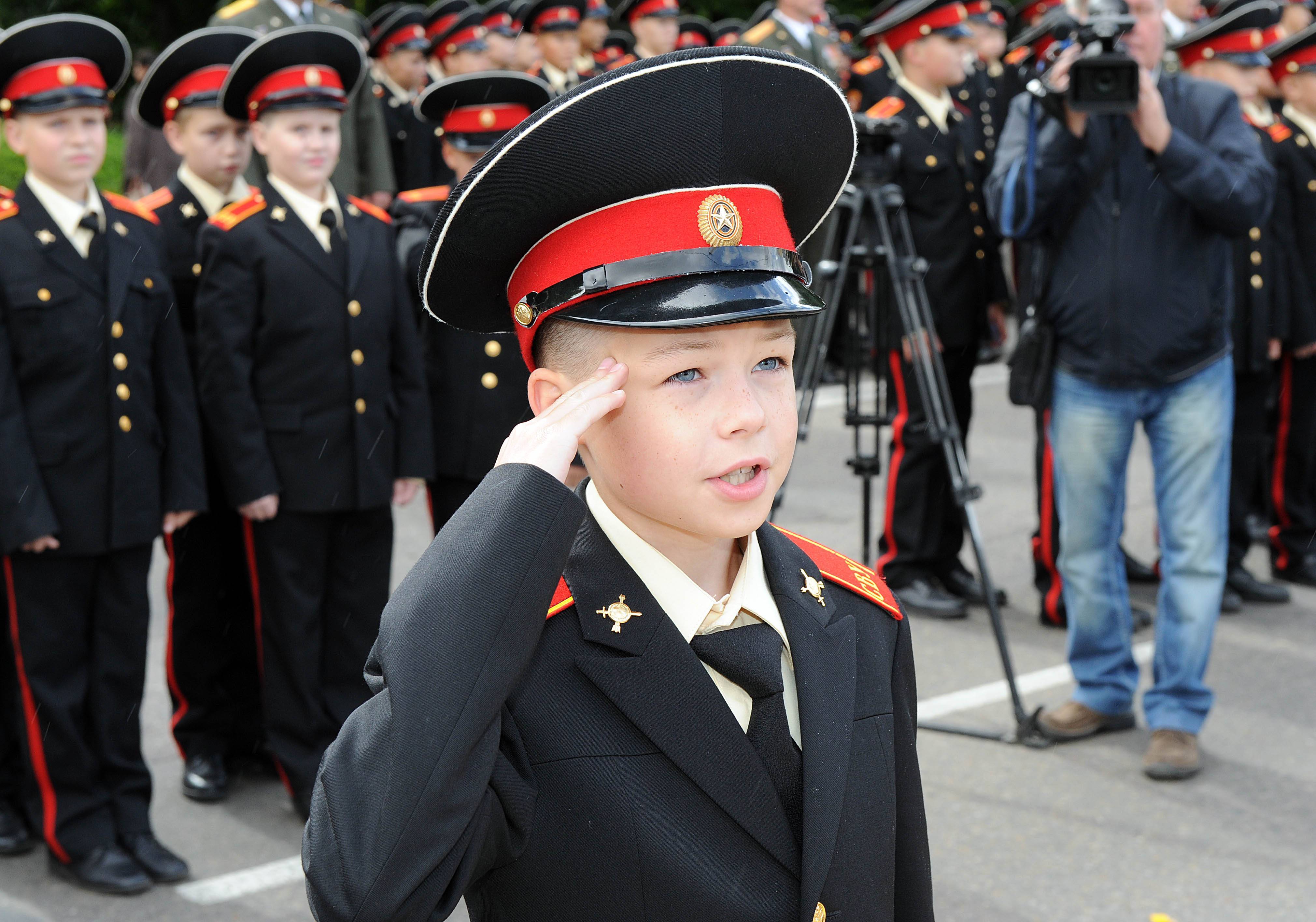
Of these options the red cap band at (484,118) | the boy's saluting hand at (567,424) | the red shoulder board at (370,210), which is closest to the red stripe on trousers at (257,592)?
the red shoulder board at (370,210)

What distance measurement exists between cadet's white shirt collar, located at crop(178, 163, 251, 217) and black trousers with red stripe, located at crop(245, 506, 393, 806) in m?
1.10

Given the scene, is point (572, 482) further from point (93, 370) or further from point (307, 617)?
point (93, 370)

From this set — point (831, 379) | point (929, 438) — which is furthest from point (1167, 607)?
point (831, 379)

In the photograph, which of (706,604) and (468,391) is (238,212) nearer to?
(468,391)

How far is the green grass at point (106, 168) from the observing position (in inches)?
504

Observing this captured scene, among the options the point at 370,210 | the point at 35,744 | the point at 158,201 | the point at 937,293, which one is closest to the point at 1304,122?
the point at 937,293

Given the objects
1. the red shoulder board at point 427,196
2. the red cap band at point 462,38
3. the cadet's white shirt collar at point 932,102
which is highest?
the red cap band at point 462,38

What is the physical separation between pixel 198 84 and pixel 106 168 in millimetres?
A: 10351

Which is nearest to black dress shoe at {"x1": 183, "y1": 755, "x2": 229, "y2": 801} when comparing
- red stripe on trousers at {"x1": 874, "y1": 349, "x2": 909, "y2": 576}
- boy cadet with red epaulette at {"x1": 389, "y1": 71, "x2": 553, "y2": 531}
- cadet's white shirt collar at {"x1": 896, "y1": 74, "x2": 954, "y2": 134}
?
boy cadet with red epaulette at {"x1": 389, "y1": 71, "x2": 553, "y2": 531}

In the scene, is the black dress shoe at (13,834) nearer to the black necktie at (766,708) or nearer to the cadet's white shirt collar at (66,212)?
the cadet's white shirt collar at (66,212)

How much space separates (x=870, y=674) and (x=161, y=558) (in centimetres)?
591

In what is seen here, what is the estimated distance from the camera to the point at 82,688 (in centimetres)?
397

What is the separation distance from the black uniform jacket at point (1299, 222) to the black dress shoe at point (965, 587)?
168 cm

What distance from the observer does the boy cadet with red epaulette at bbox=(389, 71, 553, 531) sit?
4.59 m
